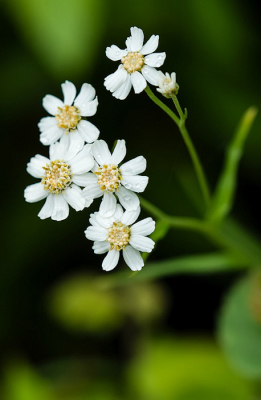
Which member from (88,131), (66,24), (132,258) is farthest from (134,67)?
(66,24)

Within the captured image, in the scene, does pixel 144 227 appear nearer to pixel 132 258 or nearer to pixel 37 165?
pixel 132 258

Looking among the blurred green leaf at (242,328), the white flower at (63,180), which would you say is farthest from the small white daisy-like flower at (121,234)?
the blurred green leaf at (242,328)

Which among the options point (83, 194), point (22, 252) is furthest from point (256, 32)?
point (22, 252)

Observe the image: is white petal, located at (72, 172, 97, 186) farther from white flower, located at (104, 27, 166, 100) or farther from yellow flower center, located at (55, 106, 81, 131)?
white flower, located at (104, 27, 166, 100)

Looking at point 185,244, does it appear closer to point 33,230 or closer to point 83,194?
point 33,230

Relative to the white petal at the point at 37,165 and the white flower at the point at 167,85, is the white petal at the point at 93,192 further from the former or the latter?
the white flower at the point at 167,85

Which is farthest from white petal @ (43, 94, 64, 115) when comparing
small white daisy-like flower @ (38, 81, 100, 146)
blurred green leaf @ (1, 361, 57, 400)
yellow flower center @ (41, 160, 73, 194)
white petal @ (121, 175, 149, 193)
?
blurred green leaf @ (1, 361, 57, 400)
